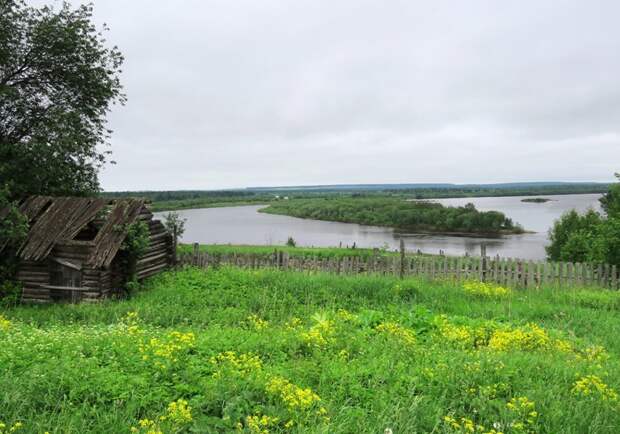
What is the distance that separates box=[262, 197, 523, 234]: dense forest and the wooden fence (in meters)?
66.0

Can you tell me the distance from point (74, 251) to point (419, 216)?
78494mm

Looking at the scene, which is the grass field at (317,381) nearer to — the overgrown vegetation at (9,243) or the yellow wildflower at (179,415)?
the yellow wildflower at (179,415)

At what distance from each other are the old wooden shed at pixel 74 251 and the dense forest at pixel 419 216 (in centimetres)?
7358

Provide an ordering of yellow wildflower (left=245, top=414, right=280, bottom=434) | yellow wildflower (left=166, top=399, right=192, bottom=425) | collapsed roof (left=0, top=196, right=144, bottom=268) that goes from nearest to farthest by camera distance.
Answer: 1. yellow wildflower (left=245, top=414, right=280, bottom=434)
2. yellow wildflower (left=166, top=399, right=192, bottom=425)
3. collapsed roof (left=0, top=196, right=144, bottom=268)

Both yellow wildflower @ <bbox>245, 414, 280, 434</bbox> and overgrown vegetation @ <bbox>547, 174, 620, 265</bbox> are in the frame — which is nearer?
yellow wildflower @ <bbox>245, 414, 280, 434</bbox>

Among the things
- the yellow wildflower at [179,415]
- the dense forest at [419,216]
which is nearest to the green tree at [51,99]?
the yellow wildflower at [179,415]

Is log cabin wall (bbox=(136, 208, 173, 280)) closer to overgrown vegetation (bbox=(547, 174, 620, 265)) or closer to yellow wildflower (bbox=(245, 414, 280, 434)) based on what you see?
yellow wildflower (bbox=(245, 414, 280, 434))

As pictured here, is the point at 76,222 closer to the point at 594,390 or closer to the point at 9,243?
the point at 9,243

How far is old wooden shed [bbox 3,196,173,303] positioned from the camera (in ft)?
41.5

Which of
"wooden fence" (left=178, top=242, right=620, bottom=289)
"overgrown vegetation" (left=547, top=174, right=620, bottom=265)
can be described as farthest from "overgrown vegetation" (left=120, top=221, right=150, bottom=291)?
"overgrown vegetation" (left=547, top=174, right=620, bottom=265)

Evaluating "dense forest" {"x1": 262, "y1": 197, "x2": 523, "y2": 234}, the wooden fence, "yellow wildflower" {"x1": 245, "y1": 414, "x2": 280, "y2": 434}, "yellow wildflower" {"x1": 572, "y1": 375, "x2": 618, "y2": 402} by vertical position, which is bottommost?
"dense forest" {"x1": 262, "y1": 197, "x2": 523, "y2": 234}

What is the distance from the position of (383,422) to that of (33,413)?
3.22 meters

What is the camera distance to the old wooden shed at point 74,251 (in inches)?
498

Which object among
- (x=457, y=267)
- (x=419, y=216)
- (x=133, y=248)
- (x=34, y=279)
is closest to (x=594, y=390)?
(x=457, y=267)
